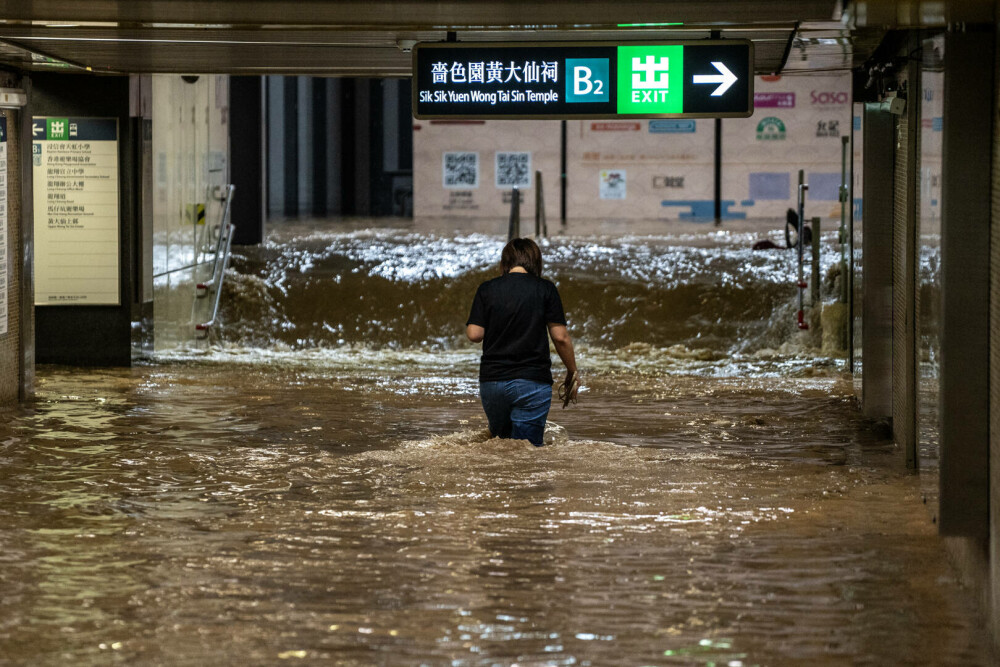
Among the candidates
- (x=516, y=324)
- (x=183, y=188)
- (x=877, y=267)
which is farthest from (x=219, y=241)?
(x=516, y=324)

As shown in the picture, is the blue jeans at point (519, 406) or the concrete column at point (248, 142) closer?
the blue jeans at point (519, 406)

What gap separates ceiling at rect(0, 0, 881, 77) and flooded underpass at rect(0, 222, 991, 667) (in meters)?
2.22

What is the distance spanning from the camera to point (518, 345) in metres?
6.97

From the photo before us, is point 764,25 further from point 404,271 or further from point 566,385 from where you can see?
point 404,271

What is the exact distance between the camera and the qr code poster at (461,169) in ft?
68.5

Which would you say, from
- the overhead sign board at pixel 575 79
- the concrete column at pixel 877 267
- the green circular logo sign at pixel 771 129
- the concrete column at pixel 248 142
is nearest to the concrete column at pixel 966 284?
the overhead sign board at pixel 575 79

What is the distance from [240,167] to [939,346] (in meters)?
13.9

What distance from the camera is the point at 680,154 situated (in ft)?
66.6

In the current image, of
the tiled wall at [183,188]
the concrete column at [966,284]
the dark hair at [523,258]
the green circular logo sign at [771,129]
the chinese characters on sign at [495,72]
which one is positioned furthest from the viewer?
the green circular logo sign at [771,129]

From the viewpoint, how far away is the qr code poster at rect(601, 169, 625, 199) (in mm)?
20547

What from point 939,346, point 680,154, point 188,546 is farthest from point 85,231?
point 680,154

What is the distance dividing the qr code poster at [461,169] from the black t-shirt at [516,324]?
14009mm

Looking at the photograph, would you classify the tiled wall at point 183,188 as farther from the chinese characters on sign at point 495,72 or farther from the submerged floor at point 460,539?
the chinese characters on sign at point 495,72

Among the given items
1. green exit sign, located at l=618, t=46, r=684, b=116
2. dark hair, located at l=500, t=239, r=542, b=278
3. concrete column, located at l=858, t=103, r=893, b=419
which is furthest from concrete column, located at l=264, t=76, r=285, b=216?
dark hair, located at l=500, t=239, r=542, b=278
